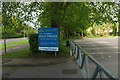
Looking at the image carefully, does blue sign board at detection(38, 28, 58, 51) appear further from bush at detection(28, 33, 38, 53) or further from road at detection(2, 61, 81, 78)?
road at detection(2, 61, 81, 78)

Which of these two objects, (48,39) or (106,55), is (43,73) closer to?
(48,39)

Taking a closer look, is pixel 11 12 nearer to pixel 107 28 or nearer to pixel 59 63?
pixel 59 63

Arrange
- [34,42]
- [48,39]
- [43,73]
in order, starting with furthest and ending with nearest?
[34,42] → [48,39] → [43,73]

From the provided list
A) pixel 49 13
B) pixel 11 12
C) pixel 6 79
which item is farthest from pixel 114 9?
pixel 6 79

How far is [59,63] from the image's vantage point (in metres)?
6.48

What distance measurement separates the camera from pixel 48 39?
26.7ft

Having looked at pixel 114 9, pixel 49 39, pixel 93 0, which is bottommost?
pixel 49 39

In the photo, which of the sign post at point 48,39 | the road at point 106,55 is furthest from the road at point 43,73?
the sign post at point 48,39

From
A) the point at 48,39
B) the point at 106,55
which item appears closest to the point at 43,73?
the point at 48,39

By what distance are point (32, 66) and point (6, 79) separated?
1834 mm

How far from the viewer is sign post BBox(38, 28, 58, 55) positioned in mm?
8016

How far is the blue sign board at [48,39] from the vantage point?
802 cm

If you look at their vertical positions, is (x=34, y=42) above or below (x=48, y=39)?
below

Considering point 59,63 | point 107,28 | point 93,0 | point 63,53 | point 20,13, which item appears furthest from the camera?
point 107,28
